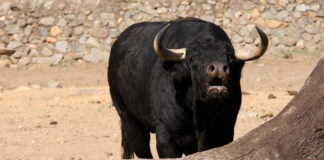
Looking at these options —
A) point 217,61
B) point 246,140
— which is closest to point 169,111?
point 217,61

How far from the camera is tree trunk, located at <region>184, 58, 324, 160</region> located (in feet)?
14.3

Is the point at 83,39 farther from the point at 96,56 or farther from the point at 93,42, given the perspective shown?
the point at 96,56

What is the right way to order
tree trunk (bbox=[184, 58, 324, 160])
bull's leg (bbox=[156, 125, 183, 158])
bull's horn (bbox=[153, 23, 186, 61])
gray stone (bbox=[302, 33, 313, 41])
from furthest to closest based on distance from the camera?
gray stone (bbox=[302, 33, 313, 41]) < bull's leg (bbox=[156, 125, 183, 158]) < bull's horn (bbox=[153, 23, 186, 61]) < tree trunk (bbox=[184, 58, 324, 160])

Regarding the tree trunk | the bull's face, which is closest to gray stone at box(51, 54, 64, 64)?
the bull's face

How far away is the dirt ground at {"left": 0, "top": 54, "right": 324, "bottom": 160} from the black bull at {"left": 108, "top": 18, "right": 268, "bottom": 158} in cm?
175

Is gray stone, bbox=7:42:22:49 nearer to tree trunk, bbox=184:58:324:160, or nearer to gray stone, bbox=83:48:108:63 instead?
gray stone, bbox=83:48:108:63

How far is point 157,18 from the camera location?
15953 mm

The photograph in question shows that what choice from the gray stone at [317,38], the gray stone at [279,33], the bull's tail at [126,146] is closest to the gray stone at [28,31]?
the gray stone at [279,33]

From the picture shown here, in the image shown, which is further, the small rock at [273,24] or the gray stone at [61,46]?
the small rock at [273,24]

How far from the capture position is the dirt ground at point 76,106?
28.2 ft

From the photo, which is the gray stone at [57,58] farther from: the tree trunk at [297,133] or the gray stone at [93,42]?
the tree trunk at [297,133]

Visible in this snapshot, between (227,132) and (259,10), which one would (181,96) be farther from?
(259,10)

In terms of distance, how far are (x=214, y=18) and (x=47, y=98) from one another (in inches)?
203

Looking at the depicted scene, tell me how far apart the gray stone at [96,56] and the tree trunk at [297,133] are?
11.1 m
